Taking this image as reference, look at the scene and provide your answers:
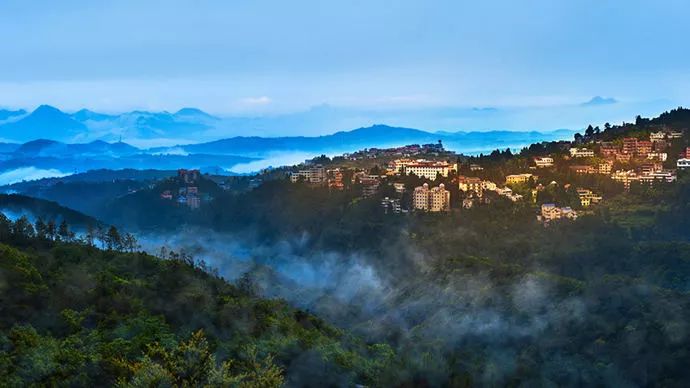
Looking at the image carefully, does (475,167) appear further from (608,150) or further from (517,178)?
(608,150)

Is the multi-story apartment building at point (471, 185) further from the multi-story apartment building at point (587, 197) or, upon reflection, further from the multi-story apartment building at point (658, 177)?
the multi-story apartment building at point (658, 177)

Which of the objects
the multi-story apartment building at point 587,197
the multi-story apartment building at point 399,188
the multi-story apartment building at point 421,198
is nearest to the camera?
the multi-story apartment building at point 587,197

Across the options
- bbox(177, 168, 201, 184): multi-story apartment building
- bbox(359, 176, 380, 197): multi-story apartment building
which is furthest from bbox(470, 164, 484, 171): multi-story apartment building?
bbox(177, 168, 201, 184): multi-story apartment building

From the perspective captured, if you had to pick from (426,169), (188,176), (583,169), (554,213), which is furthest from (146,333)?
(188,176)

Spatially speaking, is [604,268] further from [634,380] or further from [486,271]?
[634,380]

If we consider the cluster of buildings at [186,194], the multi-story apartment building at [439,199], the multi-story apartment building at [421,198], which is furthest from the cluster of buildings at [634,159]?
the cluster of buildings at [186,194]

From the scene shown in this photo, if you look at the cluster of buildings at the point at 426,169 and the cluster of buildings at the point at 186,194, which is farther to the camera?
the cluster of buildings at the point at 186,194


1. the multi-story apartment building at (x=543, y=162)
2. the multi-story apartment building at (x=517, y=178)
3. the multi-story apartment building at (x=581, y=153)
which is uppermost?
the multi-story apartment building at (x=581, y=153)
